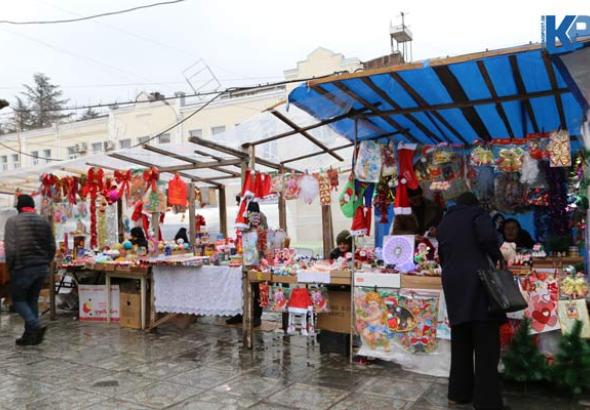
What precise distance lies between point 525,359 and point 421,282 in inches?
42.3

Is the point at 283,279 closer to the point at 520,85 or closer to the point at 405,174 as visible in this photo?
the point at 405,174

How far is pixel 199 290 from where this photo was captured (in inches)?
262

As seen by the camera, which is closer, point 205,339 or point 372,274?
point 372,274

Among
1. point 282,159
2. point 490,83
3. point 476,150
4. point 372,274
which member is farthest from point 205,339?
point 490,83

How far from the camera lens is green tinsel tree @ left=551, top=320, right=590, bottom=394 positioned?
155 inches

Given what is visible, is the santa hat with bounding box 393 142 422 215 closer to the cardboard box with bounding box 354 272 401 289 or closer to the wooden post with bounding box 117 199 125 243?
the cardboard box with bounding box 354 272 401 289

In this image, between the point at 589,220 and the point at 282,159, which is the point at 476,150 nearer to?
the point at 589,220

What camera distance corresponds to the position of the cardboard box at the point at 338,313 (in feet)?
17.9

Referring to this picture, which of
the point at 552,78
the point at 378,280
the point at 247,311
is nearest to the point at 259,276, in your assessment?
the point at 247,311

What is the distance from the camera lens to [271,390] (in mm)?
4484

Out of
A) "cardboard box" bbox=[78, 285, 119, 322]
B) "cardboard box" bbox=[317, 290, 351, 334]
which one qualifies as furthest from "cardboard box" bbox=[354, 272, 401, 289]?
"cardboard box" bbox=[78, 285, 119, 322]

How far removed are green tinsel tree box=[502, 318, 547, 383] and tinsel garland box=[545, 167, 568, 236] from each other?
230 cm

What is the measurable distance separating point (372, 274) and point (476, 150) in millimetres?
1570

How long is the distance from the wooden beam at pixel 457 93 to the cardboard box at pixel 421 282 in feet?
5.80
